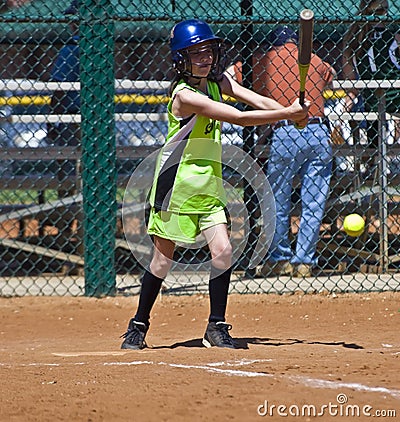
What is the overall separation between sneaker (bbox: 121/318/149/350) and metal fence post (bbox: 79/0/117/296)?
68.8 inches

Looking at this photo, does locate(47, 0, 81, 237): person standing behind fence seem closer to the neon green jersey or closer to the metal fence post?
the metal fence post

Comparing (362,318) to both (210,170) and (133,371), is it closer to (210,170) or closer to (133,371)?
(210,170)

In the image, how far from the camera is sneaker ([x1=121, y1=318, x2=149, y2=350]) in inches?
197

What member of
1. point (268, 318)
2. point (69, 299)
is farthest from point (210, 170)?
point (69, 299)

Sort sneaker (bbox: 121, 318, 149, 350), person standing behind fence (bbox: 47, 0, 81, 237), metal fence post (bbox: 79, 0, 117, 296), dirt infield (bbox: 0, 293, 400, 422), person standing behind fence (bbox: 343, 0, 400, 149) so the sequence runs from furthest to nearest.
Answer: person standing behind fence (bbox: 47, 0, 81, 237)
person standing behind fence (bbox: 343, 0, 400, 149)
metal fence post (bbox: 79, 0, 117, 296)
sneaker (bbox: 121, 318, 149, 350)
dirt infield (bbox: 0, 293, 400, 422)

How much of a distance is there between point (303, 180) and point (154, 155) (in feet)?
4.32

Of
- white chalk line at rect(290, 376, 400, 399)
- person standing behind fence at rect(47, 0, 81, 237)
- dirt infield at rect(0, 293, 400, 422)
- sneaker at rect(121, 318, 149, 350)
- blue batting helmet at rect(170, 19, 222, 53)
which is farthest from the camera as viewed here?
person standing behind fence at rect(47, 0, 81, 237)

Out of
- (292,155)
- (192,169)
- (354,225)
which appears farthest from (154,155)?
(192,169)

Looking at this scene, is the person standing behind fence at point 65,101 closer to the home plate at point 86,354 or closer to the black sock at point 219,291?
the home plate at point 86,354

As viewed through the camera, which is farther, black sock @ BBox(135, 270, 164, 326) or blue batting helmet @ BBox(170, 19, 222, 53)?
black sock @ BBox(135, 270, 164, 326)

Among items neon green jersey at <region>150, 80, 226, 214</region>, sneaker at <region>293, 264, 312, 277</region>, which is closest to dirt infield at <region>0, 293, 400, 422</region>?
sneaker at <region>293, 264, 312, 277</region>

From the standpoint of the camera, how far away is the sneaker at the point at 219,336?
4867 millimetres

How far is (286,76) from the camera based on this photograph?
7113mm

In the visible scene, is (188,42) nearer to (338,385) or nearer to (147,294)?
(147,294)
